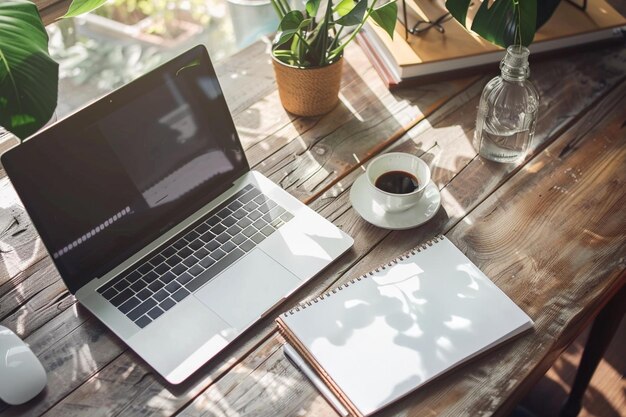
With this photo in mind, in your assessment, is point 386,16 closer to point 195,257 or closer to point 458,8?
point 458,8

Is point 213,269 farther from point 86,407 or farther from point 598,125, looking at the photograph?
point 598,125

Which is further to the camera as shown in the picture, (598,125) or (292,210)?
(598,125)

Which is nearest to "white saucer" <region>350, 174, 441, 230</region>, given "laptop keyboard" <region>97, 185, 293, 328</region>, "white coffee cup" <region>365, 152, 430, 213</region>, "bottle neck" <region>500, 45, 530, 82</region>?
"white coffee cup" <region>365, 152, 430, 213</region>

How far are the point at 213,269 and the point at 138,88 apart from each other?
0.94 feet

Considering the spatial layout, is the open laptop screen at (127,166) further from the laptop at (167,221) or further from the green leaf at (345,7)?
the green leaf at (345,7)

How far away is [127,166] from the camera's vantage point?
99 centimetres

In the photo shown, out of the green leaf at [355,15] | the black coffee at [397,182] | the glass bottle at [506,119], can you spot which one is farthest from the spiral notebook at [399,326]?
the green leaf at [355,15]

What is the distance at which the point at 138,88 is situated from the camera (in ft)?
3.19

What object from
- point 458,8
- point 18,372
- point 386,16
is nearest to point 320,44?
point 386,16

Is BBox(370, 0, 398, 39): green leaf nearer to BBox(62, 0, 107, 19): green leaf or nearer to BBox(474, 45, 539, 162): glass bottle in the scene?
BBox(474, 45, 539, 162): glass bottle

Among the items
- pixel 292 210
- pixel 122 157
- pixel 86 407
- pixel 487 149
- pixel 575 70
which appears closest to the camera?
pixel 86 407

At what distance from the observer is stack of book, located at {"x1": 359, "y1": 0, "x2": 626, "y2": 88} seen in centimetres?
132

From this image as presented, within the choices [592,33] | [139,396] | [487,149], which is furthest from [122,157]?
[592,33]

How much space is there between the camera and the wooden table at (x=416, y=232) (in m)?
0.88
